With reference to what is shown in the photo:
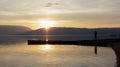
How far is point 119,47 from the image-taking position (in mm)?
27766

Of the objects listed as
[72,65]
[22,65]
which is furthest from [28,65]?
[72,65]

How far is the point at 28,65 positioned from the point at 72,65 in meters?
5.60

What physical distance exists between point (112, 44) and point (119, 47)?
826mm

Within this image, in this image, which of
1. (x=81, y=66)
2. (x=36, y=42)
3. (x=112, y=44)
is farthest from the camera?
(x=81, y=66)

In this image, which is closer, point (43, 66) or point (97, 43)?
point (97, 43)

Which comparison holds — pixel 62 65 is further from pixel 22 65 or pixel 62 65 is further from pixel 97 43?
pixel 97 43

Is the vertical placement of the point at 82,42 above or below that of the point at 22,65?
above

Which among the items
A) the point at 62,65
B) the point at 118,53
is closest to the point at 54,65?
the point at 62,65

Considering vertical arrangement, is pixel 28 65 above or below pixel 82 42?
below

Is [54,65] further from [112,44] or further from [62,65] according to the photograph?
Answer: [112,44]

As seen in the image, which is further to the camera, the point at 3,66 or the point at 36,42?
the point at 3,66

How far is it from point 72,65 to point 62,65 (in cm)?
126

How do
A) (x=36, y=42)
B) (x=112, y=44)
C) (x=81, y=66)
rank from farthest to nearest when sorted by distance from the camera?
(x=81, y=66)
(x=36, y=42)
(x=112, y=44)

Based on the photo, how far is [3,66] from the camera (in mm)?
38062
